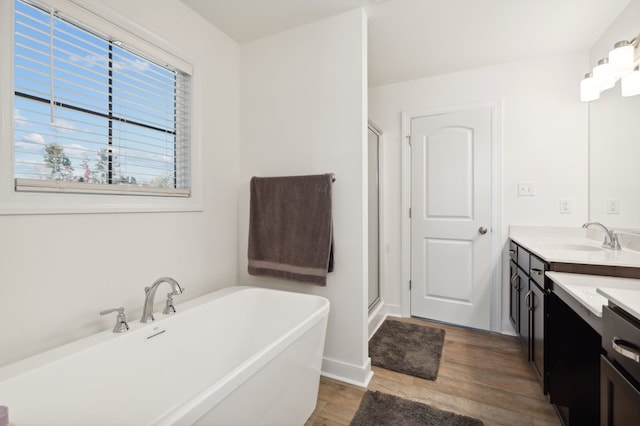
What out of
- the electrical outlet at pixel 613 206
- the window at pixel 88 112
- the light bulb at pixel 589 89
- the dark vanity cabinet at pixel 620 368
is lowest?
the dark vanity cabinet at pixel 620 368

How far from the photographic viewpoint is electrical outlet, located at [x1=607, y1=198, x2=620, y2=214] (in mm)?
1938

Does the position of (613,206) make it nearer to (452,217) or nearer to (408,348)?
(452,217)

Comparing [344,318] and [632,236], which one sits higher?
[632,236]

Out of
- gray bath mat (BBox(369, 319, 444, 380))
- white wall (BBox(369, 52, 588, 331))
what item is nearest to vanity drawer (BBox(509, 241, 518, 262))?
white wall (BBox(369, 52, 588, 331))

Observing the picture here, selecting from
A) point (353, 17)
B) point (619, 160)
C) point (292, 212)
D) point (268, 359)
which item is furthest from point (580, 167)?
point (268, 359)

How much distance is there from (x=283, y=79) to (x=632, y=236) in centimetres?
249

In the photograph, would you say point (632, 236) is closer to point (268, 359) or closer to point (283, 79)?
point (268, 359)

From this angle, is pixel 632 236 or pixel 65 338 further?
pixel 632 236

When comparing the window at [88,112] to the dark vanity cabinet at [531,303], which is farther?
the dark vanity cabinet at [531,303]

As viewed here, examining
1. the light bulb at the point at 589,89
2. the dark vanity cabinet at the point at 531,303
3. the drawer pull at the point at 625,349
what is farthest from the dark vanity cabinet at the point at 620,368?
the light bulb at the point at 589,89

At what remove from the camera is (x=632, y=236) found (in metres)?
1.75

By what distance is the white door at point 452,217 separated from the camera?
261cm

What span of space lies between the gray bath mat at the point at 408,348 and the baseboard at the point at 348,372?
0.23 meters

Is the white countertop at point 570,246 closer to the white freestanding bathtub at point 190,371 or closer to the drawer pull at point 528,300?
the drawer pull at point 528,300
